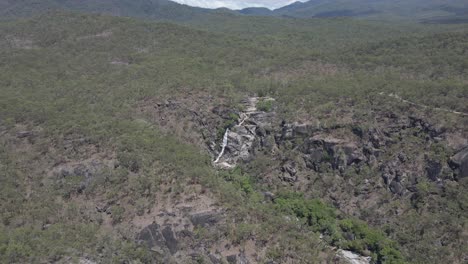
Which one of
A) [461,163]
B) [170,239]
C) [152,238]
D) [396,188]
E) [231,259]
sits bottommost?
[231,259]

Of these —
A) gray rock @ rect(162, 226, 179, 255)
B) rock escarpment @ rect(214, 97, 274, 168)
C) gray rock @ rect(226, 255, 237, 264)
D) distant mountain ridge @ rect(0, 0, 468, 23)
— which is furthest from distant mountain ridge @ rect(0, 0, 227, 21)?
gray rock @ rect(226, 255, 237, 264)

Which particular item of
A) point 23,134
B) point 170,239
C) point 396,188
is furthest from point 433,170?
point 23,134

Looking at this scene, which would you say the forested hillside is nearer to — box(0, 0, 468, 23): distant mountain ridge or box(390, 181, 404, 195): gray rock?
box(390, 181, 404, 195): gray rock

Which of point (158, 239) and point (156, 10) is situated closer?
point (158, 239)

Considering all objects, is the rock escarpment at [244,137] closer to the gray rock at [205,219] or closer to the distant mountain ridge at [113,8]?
the gray rock at [205,219]

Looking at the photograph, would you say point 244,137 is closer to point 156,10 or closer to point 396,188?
point 396,188

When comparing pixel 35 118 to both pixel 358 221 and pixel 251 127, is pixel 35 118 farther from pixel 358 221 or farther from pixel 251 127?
pixel 358 221

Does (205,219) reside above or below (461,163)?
below

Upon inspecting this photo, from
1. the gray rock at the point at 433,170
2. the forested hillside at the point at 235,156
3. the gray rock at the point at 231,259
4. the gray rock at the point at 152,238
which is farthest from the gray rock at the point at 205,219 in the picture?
the gray rock at the point at 433,170
